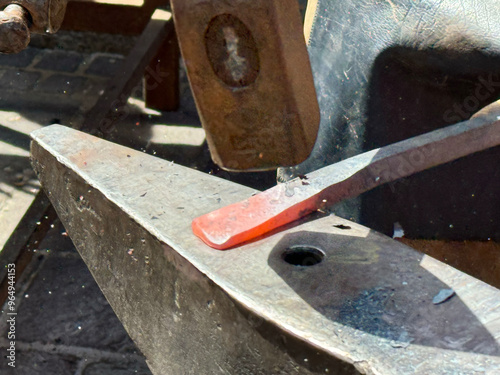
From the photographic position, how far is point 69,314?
2.34 meters

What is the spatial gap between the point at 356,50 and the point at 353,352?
102cm

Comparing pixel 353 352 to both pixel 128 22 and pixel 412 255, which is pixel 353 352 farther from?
pixel 128 22

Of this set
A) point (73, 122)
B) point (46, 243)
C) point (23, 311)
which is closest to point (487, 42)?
point (23, 311)

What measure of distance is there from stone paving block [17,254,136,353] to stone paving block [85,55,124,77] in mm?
1660

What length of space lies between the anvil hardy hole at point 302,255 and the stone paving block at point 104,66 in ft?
9.48

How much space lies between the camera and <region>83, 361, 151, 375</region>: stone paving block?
212 cm

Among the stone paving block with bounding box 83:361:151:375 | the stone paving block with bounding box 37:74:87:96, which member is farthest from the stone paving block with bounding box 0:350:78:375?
the stone paving block with bounding box 37:74:87:96

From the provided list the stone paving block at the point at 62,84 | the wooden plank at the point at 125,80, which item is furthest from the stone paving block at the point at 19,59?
the wooden plank at the point at 125,80

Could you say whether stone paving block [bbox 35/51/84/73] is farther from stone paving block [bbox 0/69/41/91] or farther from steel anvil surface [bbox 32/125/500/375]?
steel anvil surface [bbox 32/125/500/375]

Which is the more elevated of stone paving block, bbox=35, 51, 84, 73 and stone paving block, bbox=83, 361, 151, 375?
stone paving block, bbox=35, 51, 84, 73

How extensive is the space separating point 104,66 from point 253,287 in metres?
3.10

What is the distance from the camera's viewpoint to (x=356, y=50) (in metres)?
1.81

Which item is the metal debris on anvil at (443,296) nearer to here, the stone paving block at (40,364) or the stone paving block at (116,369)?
the stone paving block at (116,369)

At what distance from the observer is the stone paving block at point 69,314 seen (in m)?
2.24
